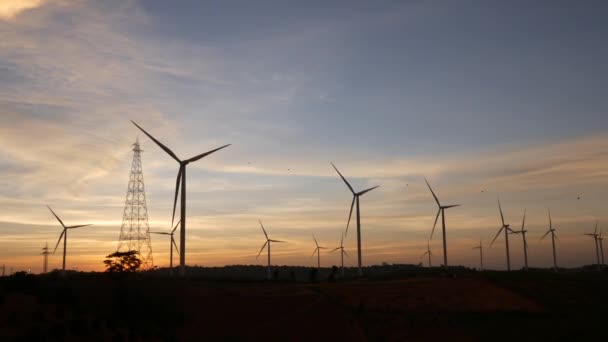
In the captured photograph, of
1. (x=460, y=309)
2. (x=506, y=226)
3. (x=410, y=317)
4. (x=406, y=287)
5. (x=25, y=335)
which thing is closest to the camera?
(x=25, y=335)

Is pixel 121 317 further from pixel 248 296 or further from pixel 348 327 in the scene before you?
pixel 348 327

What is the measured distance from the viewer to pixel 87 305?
4684 cm

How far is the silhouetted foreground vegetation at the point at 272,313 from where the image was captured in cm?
4038

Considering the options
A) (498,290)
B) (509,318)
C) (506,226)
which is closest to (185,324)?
(509,318)

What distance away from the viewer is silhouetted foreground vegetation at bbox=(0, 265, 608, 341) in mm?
40375

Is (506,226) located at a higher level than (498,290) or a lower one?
higher

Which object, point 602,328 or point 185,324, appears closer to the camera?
point 185,324

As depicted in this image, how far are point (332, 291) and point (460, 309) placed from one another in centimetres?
1290

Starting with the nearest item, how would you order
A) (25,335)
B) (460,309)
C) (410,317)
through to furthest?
(25,335) → (410,317) → (460,309)

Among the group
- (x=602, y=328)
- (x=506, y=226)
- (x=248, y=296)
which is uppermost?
(x=506, y=226)

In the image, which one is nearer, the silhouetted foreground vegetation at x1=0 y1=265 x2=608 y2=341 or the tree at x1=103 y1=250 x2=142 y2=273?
the silhouetted foreground vegetation at x1=0 y1=265 x2=608 y2=341

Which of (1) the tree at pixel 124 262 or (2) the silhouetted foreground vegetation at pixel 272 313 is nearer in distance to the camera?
(2) the silhouetted foreground vegetation at pixel 272 313

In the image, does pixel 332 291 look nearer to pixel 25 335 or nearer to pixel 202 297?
pixel 202 297

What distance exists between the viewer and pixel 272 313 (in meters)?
50.2
